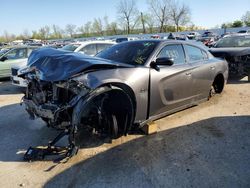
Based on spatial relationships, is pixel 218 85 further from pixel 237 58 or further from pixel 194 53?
pixel 237 58

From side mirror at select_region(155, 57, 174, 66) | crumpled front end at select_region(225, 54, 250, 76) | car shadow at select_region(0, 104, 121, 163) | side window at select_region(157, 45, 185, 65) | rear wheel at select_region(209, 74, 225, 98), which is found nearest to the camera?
car shadow at select_region(0, 104, 121, 163)

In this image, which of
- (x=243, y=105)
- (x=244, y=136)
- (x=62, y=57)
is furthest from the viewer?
(x=243, y=105)

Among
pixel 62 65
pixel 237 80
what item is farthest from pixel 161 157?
pixel 237 80

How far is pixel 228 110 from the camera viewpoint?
592cm

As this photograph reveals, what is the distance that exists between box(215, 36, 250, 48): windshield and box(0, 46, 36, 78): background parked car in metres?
7.95

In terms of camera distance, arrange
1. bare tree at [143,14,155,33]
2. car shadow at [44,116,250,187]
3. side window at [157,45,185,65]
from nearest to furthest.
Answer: car shadow at [44,116,250,187] → side window at [157,45,185,65] → bare tree at [143,14,155,33]

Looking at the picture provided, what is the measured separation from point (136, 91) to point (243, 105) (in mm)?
3594

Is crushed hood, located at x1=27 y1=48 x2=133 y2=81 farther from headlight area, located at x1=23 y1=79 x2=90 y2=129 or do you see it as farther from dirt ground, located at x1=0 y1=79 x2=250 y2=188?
dirt ground, located at x1=0 y1=79 x2=250 y2=188

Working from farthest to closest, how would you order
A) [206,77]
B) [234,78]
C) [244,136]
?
[234,78], [206,77], [244,136]

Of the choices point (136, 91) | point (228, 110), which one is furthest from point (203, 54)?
point (136, 91)

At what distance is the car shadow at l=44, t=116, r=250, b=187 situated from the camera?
317cm

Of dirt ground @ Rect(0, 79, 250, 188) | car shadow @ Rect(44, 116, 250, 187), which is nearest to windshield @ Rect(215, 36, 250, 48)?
dirt ground @ Rect(0, 79, 250, 188)

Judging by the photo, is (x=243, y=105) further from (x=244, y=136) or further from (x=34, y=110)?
(x=34, y=110)

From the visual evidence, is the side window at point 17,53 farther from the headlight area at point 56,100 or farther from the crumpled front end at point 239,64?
the crumpled front end at point 239,64
